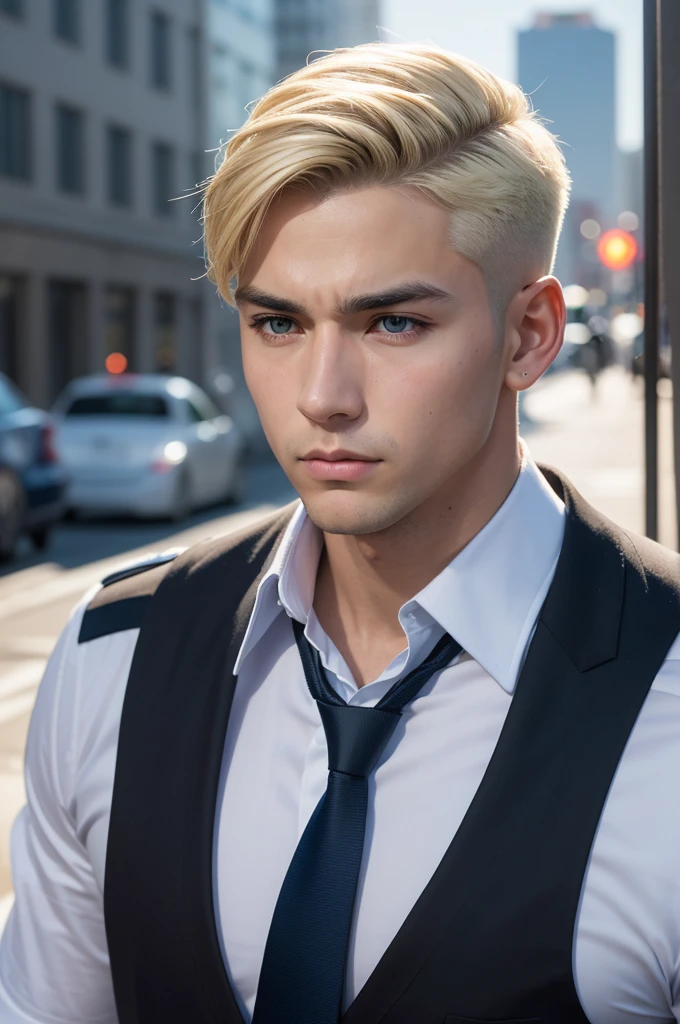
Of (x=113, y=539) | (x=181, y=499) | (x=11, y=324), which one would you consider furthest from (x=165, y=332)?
(x=113, y=539)

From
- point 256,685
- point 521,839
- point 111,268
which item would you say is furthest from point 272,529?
point 111,268

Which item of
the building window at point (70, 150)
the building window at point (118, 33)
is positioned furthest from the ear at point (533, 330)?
the building window at point (118, 33)

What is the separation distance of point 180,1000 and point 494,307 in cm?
99

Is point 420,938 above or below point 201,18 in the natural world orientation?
below

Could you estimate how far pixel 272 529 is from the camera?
7.30ft

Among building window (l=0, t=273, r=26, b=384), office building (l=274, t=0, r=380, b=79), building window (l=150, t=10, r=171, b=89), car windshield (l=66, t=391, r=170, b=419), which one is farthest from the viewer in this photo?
office building (l=274, t=0, r=380, b=79)

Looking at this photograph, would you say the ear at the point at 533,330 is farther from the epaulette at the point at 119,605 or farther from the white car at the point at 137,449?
the white car at the point at 137,449

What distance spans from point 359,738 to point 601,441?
64.3ft

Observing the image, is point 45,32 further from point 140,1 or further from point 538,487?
point 538,487

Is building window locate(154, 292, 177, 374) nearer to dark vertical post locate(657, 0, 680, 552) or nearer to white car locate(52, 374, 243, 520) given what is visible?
white car locate(52, 374, 243, 520)

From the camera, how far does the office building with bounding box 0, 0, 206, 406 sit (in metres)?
27.4

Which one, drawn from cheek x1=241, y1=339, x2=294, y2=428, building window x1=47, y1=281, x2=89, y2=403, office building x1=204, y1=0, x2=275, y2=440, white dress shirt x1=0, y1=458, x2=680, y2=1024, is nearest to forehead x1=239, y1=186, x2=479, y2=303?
cheek x1=241, y1=339, x2=294, y2=428

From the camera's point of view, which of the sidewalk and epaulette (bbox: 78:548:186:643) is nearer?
epaulette (bbox: 78:548:186:643)

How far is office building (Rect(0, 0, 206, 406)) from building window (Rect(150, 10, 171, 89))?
0.04 m
